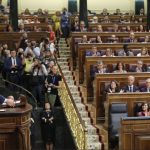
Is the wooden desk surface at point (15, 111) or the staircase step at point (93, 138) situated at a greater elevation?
the wooden desk surface at point (15, 111)

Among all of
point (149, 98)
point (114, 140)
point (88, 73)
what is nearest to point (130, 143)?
point (114, 140)

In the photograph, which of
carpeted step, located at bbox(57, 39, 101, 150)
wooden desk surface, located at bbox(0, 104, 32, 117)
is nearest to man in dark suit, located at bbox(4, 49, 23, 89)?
carpeted step, located at bbox(57, 39, 101, 150)

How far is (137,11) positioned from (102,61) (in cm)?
1501

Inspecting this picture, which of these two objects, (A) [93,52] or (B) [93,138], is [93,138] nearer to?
(B) [93,138]

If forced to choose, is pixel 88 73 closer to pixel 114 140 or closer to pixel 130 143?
pixel 114 140

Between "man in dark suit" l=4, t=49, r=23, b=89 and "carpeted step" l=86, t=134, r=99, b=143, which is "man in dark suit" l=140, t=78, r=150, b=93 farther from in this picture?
"man in dark suit" l=4, t=49, r=23, b=89

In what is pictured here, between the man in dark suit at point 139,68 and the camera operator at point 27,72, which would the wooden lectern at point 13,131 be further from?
the camera operator at point 27,72

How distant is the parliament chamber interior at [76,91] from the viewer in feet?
30.5

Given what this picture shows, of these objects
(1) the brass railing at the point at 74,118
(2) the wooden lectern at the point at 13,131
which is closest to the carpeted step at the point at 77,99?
(1) the brass railing at the point at 74,118

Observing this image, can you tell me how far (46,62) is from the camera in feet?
48.9

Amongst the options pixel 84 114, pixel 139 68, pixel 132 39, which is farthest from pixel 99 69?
pixel 132 39

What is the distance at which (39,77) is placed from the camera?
560 inches

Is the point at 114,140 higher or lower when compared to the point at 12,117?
lower

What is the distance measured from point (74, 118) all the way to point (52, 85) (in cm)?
210
